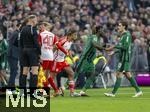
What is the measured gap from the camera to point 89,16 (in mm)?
39125

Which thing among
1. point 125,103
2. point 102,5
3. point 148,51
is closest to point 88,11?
point 102,5

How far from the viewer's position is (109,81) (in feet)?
107

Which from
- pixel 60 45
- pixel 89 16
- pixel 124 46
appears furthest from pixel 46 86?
pixel 89 16

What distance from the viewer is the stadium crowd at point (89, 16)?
33.8m

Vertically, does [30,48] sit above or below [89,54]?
above

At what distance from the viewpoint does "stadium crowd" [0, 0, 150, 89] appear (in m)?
33.8

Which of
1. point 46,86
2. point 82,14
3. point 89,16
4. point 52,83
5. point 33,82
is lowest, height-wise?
point 46,86

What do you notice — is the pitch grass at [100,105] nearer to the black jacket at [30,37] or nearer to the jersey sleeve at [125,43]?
the black jacket at [30,37]

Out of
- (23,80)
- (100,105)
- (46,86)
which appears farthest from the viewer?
(46,86)

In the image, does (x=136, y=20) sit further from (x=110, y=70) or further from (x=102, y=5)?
(x=110, y=70)

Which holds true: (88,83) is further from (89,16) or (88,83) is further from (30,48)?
(89,16)

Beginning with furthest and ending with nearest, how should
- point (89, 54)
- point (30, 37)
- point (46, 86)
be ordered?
point (89, 54)
point (46, 86)
point (30, 37)

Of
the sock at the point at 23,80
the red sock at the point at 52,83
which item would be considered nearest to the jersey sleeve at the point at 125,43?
the red sock at the point at 52,83

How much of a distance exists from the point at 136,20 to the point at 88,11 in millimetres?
2471
